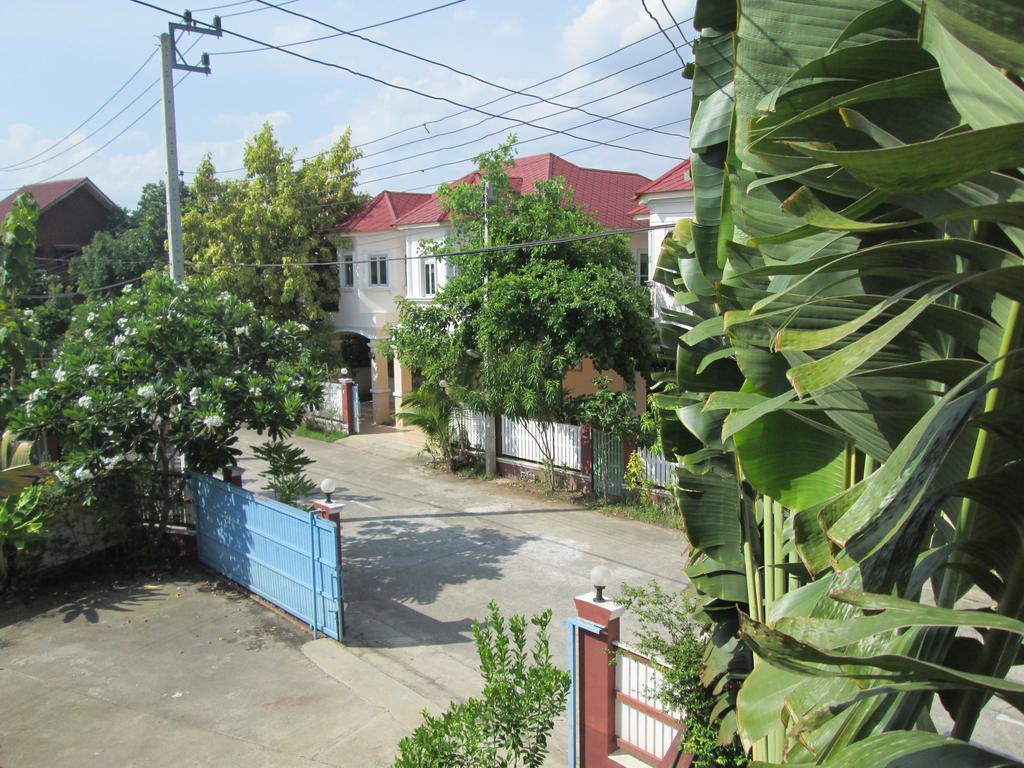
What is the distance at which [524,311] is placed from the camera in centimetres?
1341

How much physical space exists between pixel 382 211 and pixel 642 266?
9107mm

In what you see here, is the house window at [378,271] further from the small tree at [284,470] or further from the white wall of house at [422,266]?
the small tree at [284,470]

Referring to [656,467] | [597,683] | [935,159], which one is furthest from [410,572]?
[935,159]

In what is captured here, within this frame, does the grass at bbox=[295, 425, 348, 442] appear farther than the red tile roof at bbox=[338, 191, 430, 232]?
No


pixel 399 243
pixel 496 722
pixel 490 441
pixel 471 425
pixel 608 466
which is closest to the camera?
pixel 496 722

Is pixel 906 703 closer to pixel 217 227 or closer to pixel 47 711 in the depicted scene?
pixel 47 711

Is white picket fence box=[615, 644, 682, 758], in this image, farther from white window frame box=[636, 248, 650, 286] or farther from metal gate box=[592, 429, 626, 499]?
white window frame box=[636, 248, 650, 286]

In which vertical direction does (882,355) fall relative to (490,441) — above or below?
above

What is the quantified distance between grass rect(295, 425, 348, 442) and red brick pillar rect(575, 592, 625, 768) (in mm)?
15613

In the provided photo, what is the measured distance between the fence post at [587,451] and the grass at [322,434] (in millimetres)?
8739

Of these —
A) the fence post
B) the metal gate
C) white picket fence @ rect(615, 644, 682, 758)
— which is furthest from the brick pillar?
white picket fence @ rect(615, 644, 682, 758)

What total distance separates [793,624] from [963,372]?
0.73 m

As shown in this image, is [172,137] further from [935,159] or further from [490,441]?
[935,159]

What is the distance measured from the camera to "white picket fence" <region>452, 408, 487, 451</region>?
15.9m
